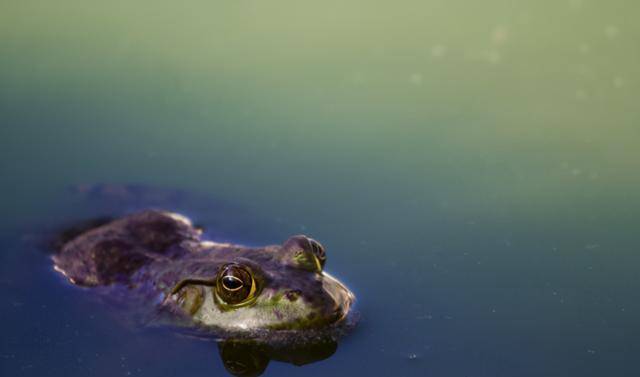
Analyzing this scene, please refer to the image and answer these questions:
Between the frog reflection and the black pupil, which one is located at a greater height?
the black pupil

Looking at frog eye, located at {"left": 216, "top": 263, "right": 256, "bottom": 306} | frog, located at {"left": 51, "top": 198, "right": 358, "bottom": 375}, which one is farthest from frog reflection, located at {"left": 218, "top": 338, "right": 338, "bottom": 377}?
frog eye, located at {"left": 216, "top": 263, "right": 256, "bottom": 306}

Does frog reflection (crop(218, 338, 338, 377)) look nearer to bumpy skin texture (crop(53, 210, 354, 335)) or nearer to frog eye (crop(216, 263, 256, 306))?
bumpy skin texture (crop(53, 210, 354, 335))

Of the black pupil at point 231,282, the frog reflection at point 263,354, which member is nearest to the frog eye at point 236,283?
the black pupil at point 231,282

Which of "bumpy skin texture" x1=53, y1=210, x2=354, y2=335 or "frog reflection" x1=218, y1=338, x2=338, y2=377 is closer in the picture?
"frog reflection" x1=218, y1=338, x2=338, y2=377

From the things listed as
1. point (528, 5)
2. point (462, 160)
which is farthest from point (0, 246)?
point (528, 5)

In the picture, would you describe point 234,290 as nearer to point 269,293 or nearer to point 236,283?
point 236,283

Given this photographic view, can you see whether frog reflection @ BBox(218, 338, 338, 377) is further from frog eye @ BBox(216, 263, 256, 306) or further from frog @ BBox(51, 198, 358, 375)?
frog eye @ BBox(216, 263, 256, 306)

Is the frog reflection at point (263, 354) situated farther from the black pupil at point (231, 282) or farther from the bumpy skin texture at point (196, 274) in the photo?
the black pupil at point (231, 282)

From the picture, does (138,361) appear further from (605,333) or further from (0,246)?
(605,333)
